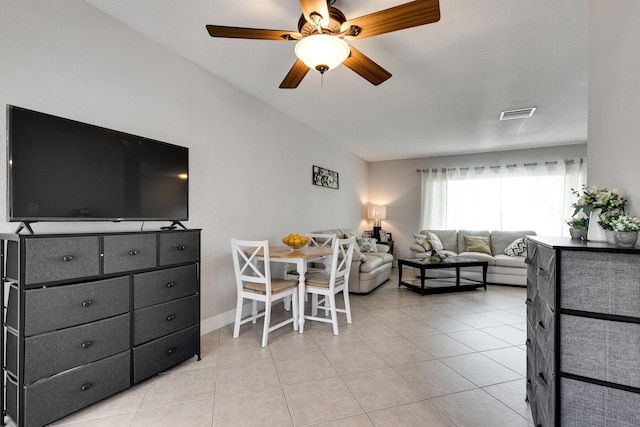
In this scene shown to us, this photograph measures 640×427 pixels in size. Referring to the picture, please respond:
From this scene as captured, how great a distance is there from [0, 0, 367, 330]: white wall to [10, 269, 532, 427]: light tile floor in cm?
88

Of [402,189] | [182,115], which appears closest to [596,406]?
[182,115]

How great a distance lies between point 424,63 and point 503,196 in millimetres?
4592

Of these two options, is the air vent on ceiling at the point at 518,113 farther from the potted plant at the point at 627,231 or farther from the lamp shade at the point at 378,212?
the lamp shade at the point at 378,212

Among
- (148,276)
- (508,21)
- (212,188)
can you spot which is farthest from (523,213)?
(148,276)

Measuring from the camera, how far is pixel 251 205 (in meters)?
3.63

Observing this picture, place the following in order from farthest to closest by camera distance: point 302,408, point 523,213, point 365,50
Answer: point 523,213
point 365,50
point 302,408

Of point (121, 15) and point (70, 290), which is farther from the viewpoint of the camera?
point (121, 15)

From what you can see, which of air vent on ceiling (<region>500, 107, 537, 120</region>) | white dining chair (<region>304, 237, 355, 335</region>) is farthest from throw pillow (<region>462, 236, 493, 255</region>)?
white dining chair (<region>304, 237, 355, 335</region>)

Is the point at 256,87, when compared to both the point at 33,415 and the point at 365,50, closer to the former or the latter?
the point at 365,50

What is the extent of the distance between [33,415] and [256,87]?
312 cm

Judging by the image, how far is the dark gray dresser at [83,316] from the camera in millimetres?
1559

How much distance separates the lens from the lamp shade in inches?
289

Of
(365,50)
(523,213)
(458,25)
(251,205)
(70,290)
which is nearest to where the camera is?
(70,290)

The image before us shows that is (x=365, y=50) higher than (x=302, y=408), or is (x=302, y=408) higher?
(x=365, y=50)
